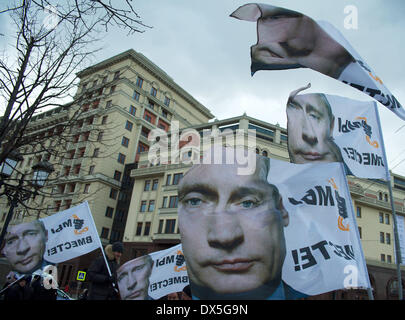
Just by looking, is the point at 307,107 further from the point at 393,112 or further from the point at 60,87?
the point at 60,87

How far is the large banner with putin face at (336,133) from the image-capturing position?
605 centimetres

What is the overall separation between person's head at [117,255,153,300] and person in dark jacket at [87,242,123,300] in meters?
1.33

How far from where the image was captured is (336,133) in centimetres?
635

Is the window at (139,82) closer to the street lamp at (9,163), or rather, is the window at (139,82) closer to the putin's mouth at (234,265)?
the street lamp at (9,163)

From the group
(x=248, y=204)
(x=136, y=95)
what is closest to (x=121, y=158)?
(x=136, y=95)

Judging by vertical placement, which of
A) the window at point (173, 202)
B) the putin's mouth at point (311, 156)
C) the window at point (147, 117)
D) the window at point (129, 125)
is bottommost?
the putin's mouth at point (311, 156)

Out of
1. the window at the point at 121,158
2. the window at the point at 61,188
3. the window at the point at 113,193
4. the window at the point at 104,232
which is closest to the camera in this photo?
the window at the point at 104,232

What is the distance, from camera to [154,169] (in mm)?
39469

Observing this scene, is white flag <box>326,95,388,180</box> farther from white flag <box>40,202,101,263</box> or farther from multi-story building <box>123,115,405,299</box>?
multi-story building <box>123,115,405,299</box>

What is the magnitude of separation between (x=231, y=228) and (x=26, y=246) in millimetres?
5719

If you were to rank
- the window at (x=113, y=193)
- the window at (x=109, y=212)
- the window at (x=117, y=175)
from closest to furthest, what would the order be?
the window at (x=109, y=212) < the window at (x=113, y=193) < the window at (x=117, y=175)

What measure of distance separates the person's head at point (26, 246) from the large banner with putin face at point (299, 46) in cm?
643

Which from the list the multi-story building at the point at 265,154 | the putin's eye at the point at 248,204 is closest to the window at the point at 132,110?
the multi-story building at the point at 265,154
